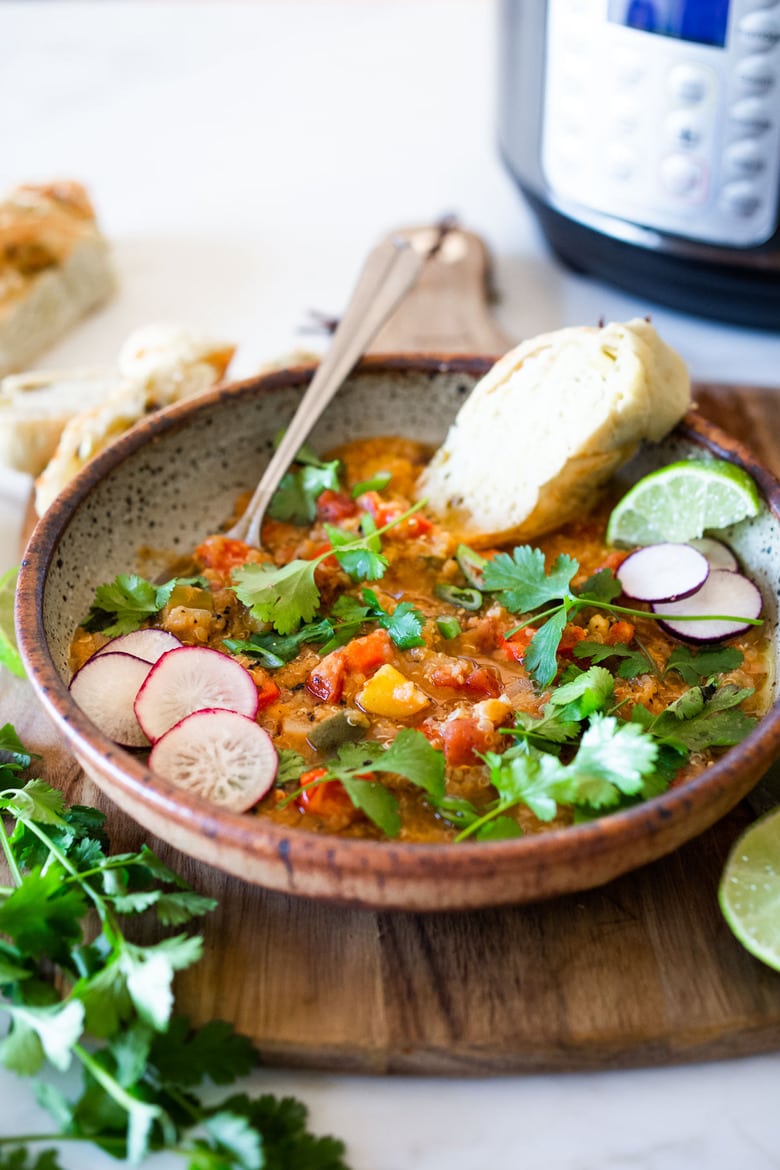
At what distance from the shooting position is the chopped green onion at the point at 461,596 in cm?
223

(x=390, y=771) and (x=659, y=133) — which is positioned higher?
(x=659, y=133)

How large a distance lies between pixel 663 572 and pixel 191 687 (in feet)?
2.96

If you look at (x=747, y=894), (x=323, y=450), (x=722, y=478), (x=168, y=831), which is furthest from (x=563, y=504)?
(x=168, y=831)

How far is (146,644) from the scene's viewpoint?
207 centimetres

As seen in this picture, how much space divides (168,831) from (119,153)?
11.1ft

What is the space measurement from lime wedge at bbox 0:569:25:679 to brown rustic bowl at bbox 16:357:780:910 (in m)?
0.12

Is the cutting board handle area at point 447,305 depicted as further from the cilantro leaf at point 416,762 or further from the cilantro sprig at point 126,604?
the cilantro leaf at point 416,762

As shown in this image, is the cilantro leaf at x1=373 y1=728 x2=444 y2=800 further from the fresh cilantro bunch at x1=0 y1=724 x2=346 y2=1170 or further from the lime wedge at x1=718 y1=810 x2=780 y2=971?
the lime wedge at x1=718 y1=810 x2=780 y2=971

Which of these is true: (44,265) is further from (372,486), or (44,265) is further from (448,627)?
(448,627)

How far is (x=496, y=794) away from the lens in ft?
6.01

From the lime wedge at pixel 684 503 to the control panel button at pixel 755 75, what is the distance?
88 centimetres

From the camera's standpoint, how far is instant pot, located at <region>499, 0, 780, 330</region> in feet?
8.34

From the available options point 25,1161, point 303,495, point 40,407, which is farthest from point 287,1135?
point 40,407

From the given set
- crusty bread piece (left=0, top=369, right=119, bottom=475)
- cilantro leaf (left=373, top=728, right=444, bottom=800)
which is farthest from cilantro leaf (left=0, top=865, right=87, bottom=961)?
crusty bread piece (left=0, top=369, right=119, bottom=475)
